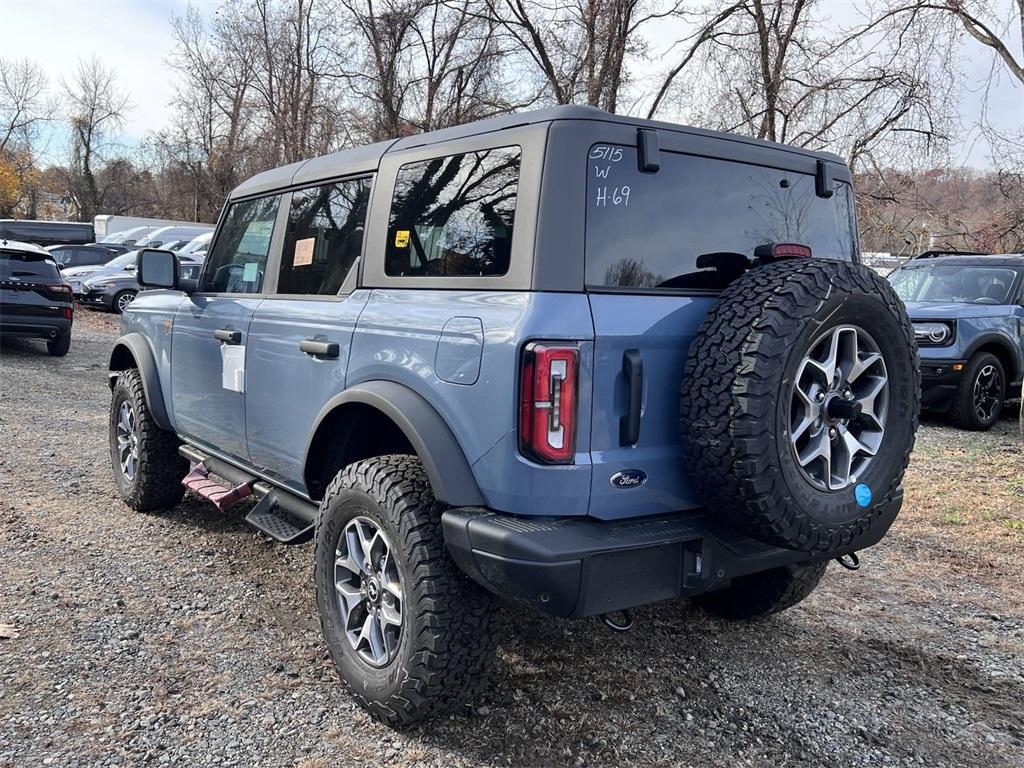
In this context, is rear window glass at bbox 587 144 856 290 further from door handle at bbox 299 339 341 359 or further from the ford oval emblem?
door handle at bbox 299 339 341 359

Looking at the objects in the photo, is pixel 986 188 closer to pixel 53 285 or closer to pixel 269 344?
pixel 269 344

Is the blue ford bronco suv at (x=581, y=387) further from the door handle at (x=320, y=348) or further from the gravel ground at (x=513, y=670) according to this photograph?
the gravel ground at (x=513, y=670)

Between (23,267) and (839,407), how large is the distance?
11701mm

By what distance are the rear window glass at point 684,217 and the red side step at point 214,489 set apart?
231cm

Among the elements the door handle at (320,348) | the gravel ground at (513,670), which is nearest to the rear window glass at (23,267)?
the gravel ground at (513,670)

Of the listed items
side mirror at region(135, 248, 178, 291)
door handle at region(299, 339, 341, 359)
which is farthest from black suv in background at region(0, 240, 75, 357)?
door handle at region(299, 339, 341, 359)

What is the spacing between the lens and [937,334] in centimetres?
827

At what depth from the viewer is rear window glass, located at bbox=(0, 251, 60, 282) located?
433 inches

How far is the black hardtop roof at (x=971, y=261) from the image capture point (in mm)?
9062

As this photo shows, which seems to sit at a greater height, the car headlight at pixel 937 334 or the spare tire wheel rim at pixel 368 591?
the car headlight at pixel 937 334

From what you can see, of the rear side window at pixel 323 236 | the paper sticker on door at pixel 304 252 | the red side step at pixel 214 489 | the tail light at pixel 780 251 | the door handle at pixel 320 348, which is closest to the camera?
the tail light at pixel 780 251

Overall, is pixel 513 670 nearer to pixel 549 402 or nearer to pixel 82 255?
pixel 549 402

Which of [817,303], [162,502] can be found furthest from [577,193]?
[162,502]

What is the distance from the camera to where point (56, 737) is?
2.63 m
